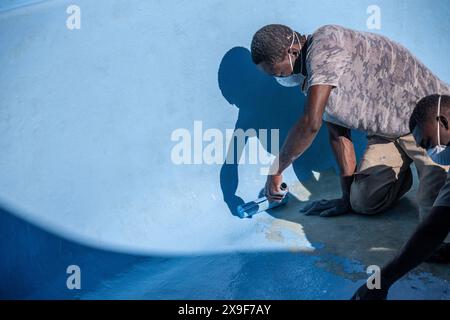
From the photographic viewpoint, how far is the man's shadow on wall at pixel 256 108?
10.1 ft

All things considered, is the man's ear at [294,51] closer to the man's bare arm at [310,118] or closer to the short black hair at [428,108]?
the man's bare arm at [310,118]

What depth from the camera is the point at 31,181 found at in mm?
2537

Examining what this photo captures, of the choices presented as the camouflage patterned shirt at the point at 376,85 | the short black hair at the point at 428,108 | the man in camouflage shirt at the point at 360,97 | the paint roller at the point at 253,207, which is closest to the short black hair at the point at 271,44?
the man in camouflage shirt at the point at 360,97

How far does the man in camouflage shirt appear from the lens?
2336 mm

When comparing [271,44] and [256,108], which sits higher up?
[271,44]

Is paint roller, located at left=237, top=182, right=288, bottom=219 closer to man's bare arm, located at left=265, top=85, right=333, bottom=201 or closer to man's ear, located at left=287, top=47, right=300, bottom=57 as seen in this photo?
man's bare arm, located at left=265, top=85, right=333, bottom=201

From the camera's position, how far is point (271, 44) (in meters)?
2.36

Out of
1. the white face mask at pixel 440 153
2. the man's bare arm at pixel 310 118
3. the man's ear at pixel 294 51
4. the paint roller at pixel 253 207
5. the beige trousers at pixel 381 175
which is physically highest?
the man's ear at pixel 294 51

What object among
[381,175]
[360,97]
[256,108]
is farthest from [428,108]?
[256,108]

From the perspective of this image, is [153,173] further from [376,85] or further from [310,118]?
[376,85]

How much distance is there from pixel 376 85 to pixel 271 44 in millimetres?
516

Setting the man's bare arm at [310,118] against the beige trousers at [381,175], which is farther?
the beige trousers at [381,175]

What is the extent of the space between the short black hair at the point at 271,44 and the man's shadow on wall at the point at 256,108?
0.72m

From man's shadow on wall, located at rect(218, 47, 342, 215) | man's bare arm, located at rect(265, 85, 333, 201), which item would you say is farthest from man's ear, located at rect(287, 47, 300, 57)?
man's shadow on wall, located at rect(218, 47, 342, 215)
